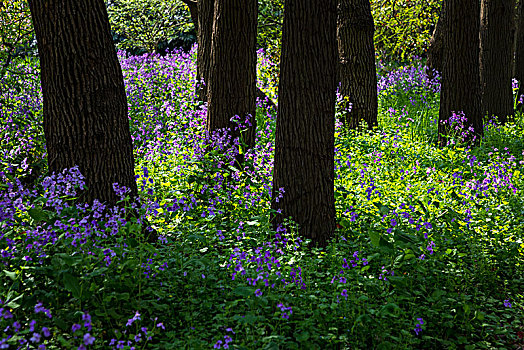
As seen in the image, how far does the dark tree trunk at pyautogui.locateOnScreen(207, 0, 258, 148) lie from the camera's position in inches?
244

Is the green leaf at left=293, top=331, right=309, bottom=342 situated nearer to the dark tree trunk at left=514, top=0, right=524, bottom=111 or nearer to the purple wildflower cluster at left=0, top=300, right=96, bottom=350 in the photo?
Result: the purple wildflower cluster at left=0, top=300, right=96, bottom=350

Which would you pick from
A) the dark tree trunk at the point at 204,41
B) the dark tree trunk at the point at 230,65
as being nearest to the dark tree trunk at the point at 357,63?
the dark tree trunk at the point at 204,41

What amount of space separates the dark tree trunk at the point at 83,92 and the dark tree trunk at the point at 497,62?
7.51 metres

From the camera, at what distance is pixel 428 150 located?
22.2 ft

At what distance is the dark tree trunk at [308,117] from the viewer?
4449 mm

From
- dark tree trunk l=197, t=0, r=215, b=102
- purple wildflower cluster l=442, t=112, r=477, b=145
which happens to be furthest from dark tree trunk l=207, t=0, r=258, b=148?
purple wildflower cluster l=442, t=112, r=477, b=145

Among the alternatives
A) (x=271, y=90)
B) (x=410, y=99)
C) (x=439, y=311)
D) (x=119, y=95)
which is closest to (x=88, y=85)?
(x=119, y=95)

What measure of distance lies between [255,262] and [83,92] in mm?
2119

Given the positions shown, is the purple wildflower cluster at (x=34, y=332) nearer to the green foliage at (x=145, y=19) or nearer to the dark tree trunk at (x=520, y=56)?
the dark tree trunk at (x=520, y=56)

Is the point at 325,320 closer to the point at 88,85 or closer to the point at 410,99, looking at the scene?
the point at 88,85

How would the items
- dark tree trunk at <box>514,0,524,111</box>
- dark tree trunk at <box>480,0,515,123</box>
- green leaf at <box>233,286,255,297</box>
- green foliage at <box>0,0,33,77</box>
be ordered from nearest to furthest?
green leaf at <box>233,286,255,297</box>
green foliage at <box>0,0,33,77</box>
dark tree trunk at <box>480,0,515,123</box>
dark tree trunk at <box>514,0,524,111</box>

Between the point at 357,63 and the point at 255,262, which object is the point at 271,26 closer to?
the point at 357,63

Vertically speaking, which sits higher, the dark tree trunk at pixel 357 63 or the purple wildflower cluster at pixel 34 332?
the dark tree trunk at pixel 357 63

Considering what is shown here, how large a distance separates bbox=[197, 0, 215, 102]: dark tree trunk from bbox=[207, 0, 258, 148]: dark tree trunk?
1464 millimetres
